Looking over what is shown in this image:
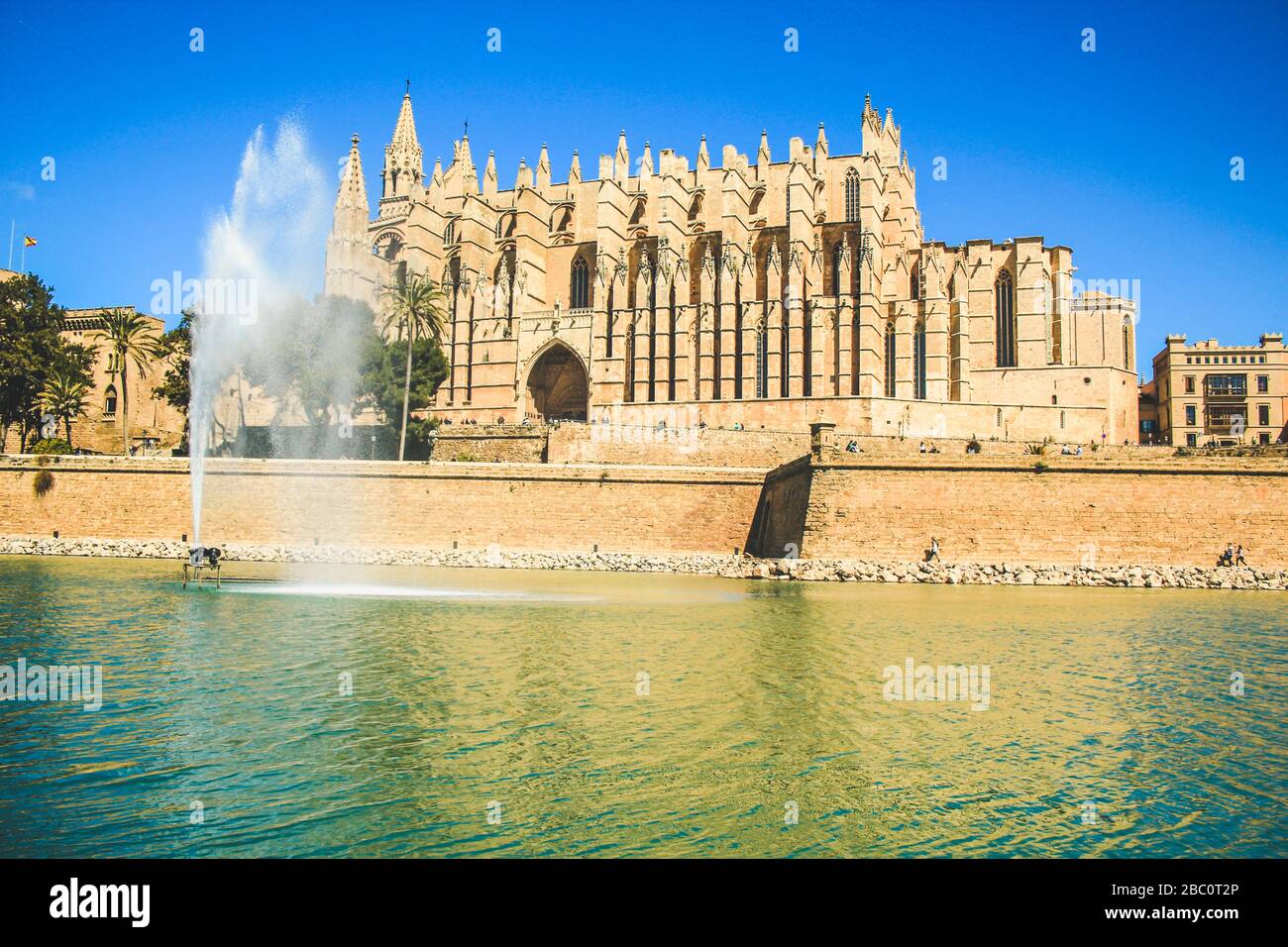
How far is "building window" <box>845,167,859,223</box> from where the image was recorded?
56.2 metres

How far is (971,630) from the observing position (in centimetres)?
1927

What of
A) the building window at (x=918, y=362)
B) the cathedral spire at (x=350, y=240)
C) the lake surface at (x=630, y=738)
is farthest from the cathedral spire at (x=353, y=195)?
the lake surface at (x=630, y=738)

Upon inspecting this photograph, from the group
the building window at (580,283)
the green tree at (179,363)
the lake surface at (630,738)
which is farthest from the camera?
the building window at (580,283)

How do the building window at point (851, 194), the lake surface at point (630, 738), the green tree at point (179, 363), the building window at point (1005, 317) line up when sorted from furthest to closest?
the building window at point (851, 194), the building window at point (1005, 317), the green tree at point (179, 363), the lake surface at point (630, 738)

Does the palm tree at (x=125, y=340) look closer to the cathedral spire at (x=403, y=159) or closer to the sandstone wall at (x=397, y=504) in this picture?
the sandstone wall at (x=397, y=504)

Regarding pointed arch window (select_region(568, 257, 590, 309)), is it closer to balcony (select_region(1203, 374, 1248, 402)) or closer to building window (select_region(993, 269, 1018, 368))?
building window (select_region(993, 269, 1018, 368))

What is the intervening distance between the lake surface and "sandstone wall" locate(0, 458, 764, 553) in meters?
15.9

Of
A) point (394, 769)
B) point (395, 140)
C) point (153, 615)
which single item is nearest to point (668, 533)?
point (153, 615)

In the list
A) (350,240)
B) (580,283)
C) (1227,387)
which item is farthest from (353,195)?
(1227,387)

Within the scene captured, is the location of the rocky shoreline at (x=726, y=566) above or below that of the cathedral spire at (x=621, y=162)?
below

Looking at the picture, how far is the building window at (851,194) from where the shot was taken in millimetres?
56250

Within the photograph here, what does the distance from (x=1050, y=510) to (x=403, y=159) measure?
59.7 meters

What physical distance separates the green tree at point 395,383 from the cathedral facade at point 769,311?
4.98 meters
